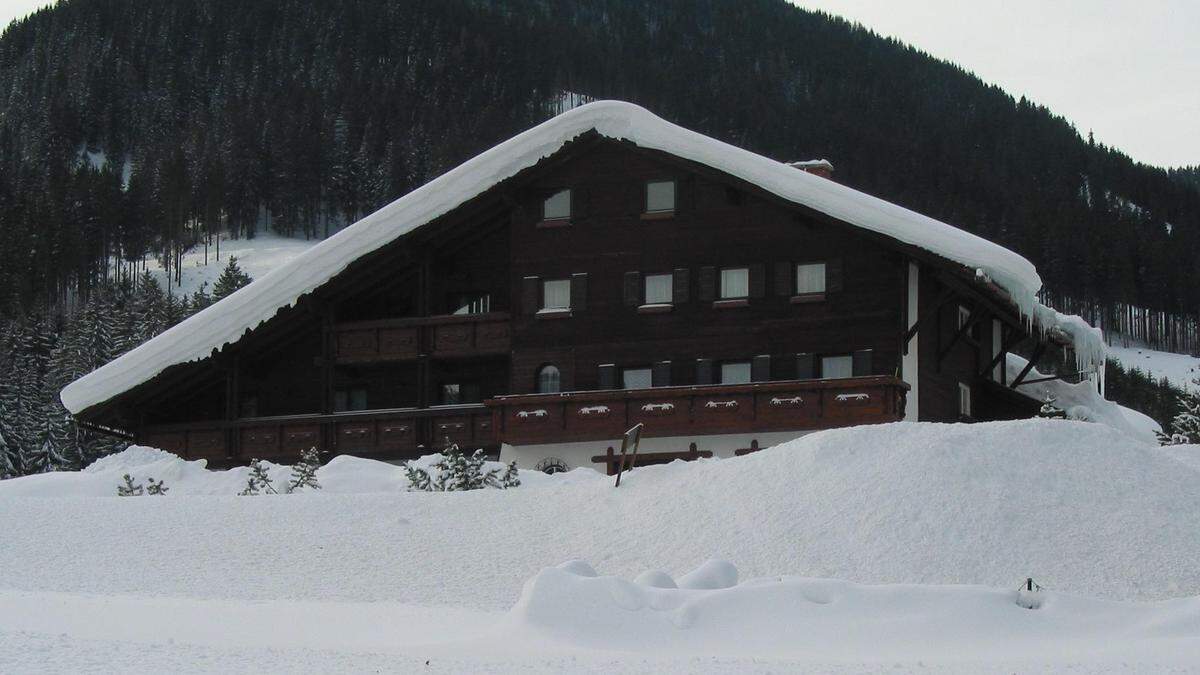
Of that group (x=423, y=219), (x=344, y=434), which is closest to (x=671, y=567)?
(x=423, y=219)

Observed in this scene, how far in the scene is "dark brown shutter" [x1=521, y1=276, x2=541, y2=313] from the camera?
105ft

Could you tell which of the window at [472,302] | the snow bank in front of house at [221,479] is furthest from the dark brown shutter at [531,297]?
the snow bank in front of house at [221,479]

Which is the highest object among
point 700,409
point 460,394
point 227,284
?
point 227,284

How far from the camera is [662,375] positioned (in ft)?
102

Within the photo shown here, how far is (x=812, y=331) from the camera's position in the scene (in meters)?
30.2

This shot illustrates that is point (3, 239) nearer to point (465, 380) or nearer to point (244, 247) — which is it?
point (244, 247)

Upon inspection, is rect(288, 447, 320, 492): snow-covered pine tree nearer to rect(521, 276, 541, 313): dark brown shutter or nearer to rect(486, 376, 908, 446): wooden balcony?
rect(486, 376, 908, 446): wooden balcony

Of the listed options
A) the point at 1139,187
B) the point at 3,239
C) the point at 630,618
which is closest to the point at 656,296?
the point at 630,618

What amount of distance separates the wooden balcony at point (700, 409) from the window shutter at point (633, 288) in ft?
7.82

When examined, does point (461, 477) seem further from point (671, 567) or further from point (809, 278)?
point (809, 278)

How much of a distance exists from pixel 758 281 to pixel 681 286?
5.11ft

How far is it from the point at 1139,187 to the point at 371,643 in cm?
17302

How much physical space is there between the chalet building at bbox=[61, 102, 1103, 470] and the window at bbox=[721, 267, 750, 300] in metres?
0.09

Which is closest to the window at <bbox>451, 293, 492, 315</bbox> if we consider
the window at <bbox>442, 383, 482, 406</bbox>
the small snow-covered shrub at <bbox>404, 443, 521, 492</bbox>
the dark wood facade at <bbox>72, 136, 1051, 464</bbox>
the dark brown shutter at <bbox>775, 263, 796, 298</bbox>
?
the dark wood facade at <bbox>72, 136, 1051, 464</bbox>
